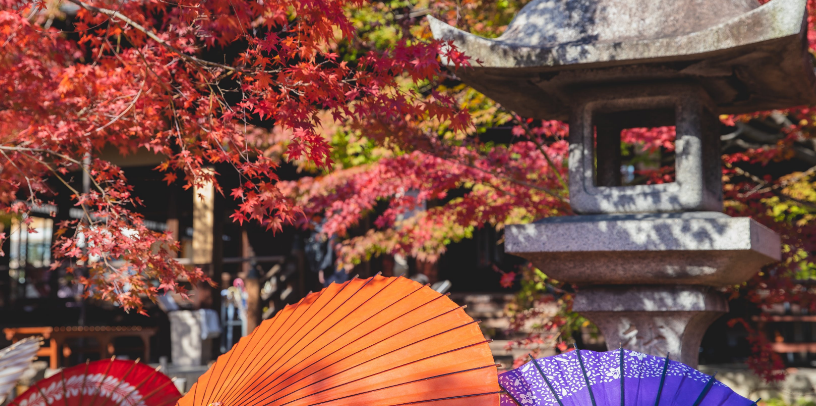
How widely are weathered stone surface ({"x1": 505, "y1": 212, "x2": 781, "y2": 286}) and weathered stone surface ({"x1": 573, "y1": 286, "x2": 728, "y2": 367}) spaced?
0.09 meters

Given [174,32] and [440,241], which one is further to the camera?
[440,241]

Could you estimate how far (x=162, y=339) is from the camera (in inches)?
444

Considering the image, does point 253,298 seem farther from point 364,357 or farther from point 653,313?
point 364,357

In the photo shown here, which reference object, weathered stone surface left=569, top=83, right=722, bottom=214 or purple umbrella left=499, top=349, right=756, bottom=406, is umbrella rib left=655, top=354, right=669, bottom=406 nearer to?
purple umbrella left=499, top=349, right=756, bottom=406

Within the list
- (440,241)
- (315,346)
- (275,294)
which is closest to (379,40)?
(440,241)

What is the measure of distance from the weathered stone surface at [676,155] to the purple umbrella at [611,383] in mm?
1666

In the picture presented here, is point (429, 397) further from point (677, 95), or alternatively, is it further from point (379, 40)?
point (379, 40)

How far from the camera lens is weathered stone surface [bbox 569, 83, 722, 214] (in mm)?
4117

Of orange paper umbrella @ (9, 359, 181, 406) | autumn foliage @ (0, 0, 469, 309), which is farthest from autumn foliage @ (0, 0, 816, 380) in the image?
orange paper umbrella @ (9, 359, 181, 406)

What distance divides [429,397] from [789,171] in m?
9.10

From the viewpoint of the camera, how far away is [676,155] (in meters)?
4.20

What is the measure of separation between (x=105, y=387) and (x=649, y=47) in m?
3.17

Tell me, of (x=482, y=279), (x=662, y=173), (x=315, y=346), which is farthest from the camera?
(x=482, y=279)

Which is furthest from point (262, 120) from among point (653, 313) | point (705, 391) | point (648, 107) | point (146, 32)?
point (653, 313)
